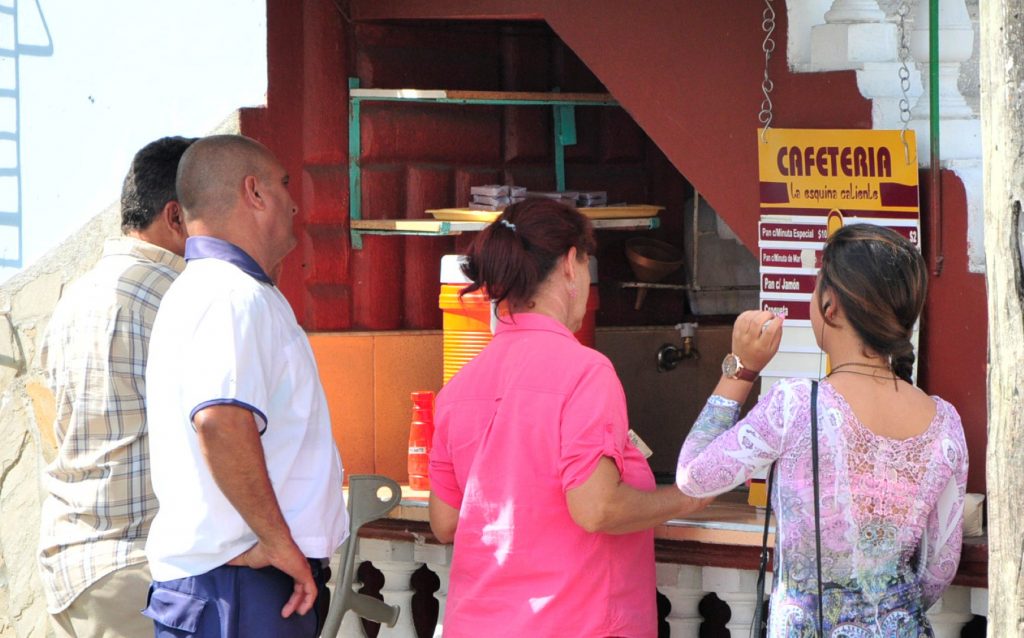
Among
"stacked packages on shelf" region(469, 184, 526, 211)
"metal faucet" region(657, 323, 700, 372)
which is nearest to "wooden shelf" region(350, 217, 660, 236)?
"stacked packages on shelf" region(469, 184, 526, 211)

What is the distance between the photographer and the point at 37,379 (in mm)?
5168

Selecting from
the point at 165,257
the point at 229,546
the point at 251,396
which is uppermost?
the point at 165,257

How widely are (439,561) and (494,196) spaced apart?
1267 mm

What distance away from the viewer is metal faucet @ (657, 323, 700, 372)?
4.77m

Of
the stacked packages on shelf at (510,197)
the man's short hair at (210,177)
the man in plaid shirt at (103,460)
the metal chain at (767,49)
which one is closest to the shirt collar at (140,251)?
the man in plaid shirt at (103,460)

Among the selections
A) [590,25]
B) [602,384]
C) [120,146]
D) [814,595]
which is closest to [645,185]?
[590,25]

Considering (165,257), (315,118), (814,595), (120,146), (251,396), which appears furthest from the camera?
(120,146)

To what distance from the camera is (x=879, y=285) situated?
2.50 meters

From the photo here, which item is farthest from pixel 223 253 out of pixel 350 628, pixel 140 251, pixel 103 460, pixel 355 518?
pixel 350 628

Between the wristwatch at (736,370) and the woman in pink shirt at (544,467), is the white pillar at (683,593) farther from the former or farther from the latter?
the wristwatch at (736,370)

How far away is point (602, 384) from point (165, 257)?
1.25 metres

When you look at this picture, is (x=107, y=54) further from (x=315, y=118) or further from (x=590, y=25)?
(x=590, y=25)

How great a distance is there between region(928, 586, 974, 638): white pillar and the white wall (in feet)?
8.68

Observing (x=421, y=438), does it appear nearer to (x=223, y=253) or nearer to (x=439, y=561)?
(x=439, y=561)
